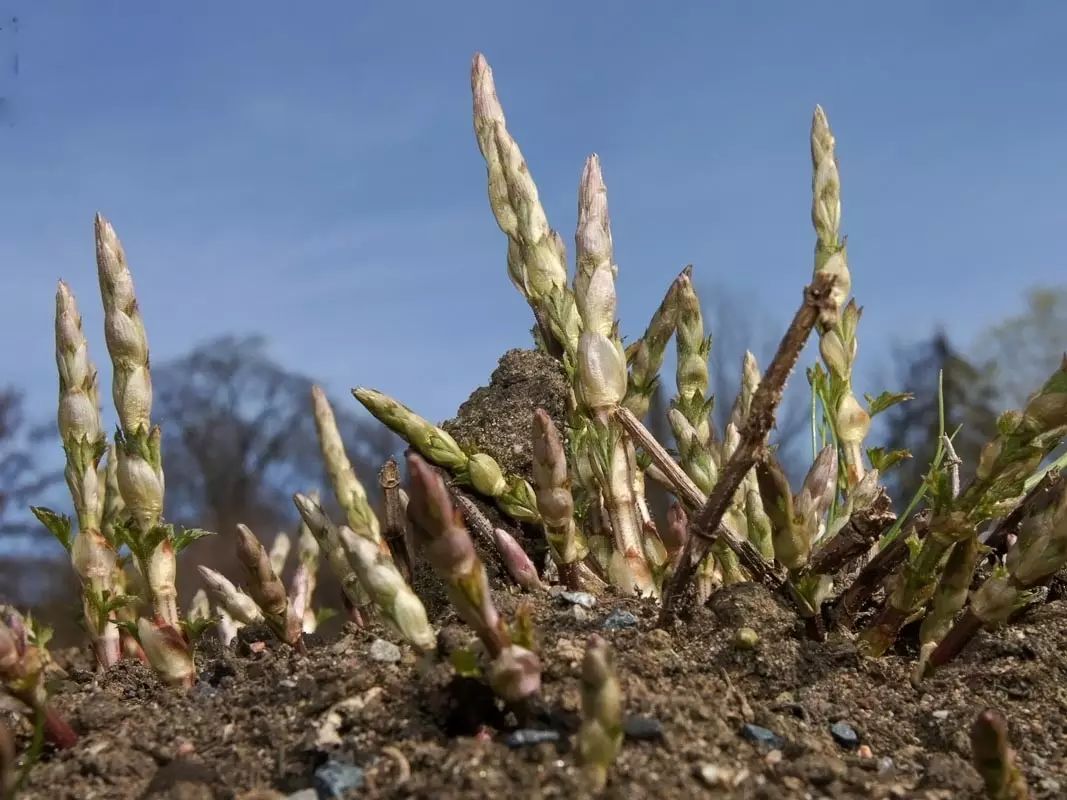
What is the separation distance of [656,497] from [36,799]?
7067 mm

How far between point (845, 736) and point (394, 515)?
139 cm

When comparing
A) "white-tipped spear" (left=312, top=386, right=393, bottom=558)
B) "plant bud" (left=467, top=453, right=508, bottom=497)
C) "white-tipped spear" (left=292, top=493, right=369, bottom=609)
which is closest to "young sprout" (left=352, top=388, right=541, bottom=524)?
"plant bud" (left=467, top=453, right=508, bottom=497)

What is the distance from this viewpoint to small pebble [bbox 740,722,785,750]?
1705 mm

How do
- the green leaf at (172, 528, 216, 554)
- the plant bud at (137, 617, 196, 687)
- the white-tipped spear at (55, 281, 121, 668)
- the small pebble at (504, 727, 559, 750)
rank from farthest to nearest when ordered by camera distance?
the white-tipped spear at (55, 281, 121, 668)
the green leaf at (172, 528, 216, 554)
the plant bud at (137, 617, 196, 687)
the small pebble at (504, 727, 559, 750)

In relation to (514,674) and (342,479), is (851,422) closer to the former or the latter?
(342,479)

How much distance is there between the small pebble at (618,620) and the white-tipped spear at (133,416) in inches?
42.6

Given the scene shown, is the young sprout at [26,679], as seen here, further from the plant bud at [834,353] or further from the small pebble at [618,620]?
the plant bud at [834,353]

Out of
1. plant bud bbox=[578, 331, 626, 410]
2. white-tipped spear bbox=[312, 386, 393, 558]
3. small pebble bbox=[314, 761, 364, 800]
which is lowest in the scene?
small pebble bbox=[314, 761, 364, 800]

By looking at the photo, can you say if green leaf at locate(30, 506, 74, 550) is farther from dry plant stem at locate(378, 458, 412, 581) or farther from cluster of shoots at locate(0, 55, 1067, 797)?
dry plant stem at locate(378, 458, 412, 581)

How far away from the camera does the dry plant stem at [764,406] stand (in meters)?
1.65

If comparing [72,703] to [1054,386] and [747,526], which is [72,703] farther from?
[1054,386]

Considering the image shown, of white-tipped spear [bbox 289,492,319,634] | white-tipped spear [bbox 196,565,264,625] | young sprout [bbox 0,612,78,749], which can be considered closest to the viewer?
young sprout [bbox 0,612,78,749]

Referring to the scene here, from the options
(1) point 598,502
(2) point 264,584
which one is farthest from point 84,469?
(1) point 598,502

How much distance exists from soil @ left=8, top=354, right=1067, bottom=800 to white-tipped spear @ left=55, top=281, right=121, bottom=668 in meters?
0.30
